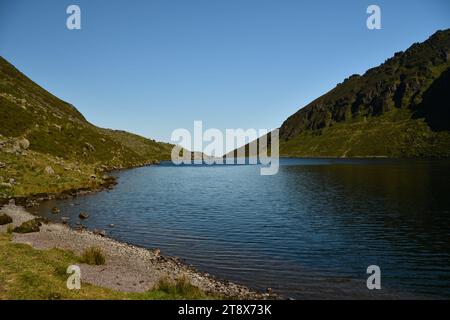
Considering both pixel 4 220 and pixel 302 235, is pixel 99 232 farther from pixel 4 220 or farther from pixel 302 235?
pixel 302 235

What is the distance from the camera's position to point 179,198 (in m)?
79.4

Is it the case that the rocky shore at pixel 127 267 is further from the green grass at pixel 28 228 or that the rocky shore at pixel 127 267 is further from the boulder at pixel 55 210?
the boulder at pixel 55 210

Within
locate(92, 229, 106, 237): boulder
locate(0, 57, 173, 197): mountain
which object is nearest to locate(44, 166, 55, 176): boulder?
locate(0, 57, 173, 197): mountain

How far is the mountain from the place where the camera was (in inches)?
2707

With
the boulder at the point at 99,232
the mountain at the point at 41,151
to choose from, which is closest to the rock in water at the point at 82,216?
the boulder at the point at 99,232

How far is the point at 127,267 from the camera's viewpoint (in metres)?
28.9

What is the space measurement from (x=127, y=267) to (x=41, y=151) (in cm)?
9219

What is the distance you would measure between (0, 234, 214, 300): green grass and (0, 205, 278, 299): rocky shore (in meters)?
1.67

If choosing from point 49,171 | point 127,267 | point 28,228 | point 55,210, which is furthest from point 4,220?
point 49,171

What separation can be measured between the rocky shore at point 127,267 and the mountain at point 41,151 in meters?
29.4

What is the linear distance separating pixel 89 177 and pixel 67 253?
64.6 meters

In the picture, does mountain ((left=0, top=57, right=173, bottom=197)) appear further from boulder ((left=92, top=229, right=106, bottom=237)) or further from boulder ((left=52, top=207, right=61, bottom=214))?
boulder ((left=92, top=229, right=106, bottom=237))
